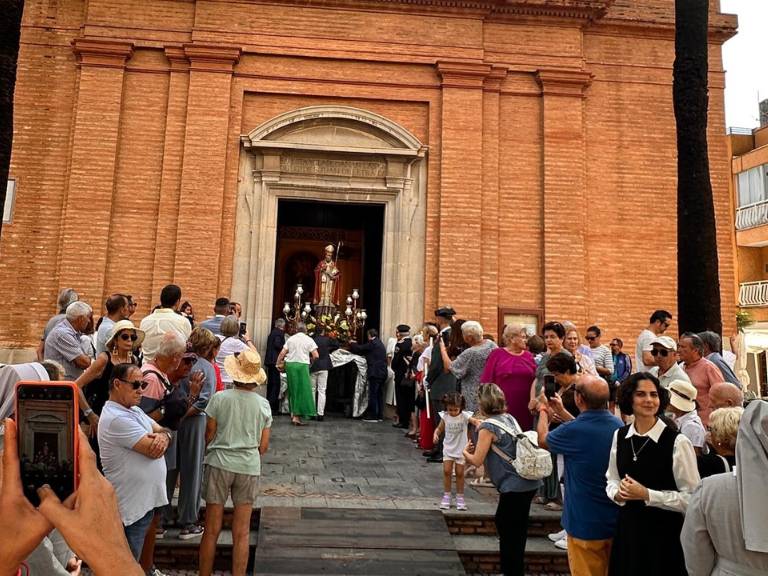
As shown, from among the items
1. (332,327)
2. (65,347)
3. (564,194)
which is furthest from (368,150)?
(65,347)

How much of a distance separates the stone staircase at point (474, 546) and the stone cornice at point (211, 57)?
9637mm

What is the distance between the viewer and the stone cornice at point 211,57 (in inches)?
489

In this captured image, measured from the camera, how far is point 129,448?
3734mm

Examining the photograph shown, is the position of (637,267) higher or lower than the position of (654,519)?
higher

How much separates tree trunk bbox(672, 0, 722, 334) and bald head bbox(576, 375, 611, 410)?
13.0 ft

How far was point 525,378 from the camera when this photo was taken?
6.46m

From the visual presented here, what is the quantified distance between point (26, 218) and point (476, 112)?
923 cm

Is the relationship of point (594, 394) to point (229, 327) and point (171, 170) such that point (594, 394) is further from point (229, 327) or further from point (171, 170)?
point (171, 170)

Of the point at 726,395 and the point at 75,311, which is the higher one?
the point at 75,311

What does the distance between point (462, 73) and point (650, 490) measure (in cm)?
1116

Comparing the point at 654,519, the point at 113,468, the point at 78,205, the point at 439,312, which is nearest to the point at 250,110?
the point at 78,205

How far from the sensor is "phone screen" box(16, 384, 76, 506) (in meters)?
1.18

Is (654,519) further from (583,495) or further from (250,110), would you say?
(250,110)

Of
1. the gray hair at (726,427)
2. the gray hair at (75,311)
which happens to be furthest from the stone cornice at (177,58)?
the gray hair at (726,427)
